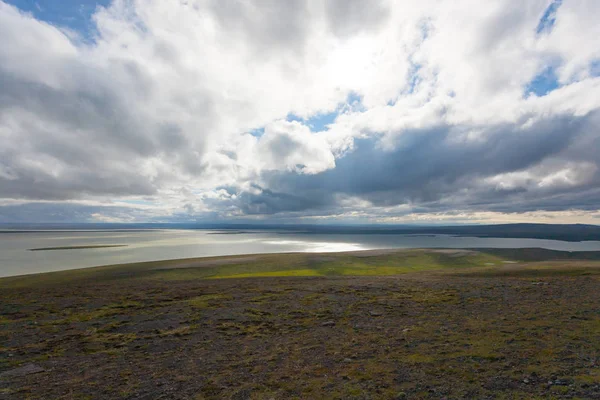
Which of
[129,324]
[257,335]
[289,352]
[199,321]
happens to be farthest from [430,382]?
[129,324]

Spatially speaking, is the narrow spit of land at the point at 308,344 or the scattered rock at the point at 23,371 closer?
the narrow spit of land at the point at 308,344

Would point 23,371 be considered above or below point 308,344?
above

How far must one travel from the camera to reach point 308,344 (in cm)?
1589

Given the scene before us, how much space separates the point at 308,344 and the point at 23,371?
1245 cm

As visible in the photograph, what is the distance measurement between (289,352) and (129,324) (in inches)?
480

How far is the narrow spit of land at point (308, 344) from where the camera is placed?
10828 millimetres

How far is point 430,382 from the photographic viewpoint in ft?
35.3

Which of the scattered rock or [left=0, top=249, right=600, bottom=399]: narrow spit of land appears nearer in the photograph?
[left=0, top=249, right=600, bottom=399]: narrow spit of land

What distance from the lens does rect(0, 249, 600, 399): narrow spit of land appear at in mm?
10828

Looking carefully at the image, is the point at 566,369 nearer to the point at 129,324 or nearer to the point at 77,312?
the point at 129,324

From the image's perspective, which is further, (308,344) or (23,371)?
(308,344)

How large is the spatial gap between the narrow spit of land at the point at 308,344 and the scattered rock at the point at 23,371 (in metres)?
0.08

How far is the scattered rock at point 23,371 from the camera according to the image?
1269 centimetres

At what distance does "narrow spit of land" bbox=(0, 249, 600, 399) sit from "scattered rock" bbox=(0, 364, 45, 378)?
0.08 m
